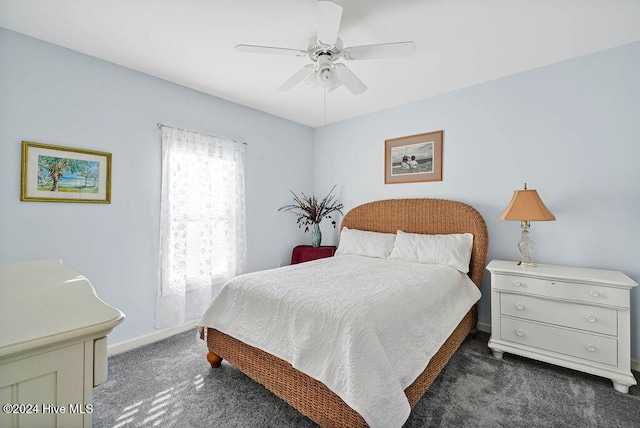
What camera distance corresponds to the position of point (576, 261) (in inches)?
96.6

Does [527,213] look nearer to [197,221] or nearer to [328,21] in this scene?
[328,21]

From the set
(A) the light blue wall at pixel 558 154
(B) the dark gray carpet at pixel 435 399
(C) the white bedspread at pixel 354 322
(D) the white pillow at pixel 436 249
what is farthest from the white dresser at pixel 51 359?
(A) the light blue wall at pixel 558 154

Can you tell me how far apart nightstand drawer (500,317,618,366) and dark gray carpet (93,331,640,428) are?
0.61ft

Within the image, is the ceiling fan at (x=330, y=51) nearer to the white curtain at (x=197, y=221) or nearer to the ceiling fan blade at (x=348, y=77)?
the ceiling fan blade at (x=348, y=77)

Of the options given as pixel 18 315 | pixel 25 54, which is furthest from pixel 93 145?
pixel 18 315

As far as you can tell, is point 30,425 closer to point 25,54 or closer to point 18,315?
point 18,315

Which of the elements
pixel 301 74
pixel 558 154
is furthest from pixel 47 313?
pixel 558 154

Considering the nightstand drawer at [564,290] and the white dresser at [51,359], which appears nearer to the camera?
the white dresser at [51,359]

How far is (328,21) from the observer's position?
1613 mm

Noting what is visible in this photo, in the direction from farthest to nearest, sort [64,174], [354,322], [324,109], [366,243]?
1. [324,109]
2. [366,243]
3. [64,174]
4. [354,322]

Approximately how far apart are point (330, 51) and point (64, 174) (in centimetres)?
235

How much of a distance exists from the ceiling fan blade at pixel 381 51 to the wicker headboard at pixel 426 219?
5.95 feet

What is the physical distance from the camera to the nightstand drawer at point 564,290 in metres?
1.97

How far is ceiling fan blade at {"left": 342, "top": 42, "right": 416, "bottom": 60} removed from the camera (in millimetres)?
1769
